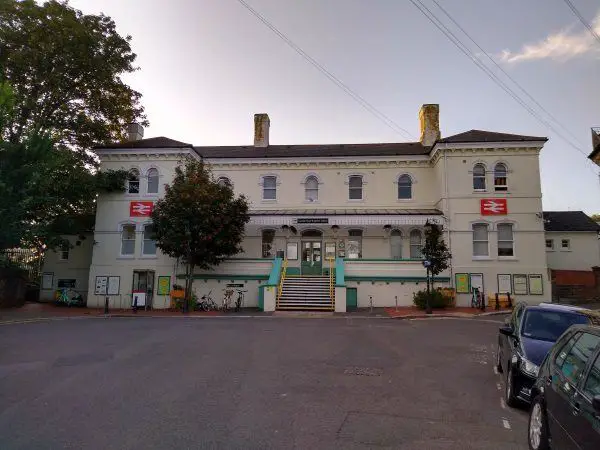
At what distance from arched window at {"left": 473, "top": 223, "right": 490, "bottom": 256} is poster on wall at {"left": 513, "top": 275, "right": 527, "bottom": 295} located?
2096 millimetres

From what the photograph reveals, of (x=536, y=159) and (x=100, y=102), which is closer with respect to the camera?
(x=536, y=159)

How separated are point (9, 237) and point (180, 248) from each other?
26.5 ft

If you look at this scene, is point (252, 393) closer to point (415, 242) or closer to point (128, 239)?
point (415, 242)

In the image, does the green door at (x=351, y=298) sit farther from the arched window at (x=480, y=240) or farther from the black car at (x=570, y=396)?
the black car at (x=570, y=396)

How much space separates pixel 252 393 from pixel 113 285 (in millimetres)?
22087

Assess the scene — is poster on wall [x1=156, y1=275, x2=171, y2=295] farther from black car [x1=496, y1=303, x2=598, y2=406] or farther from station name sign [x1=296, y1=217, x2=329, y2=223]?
black car [x1=496, y1=303, x2=598, y2=406]

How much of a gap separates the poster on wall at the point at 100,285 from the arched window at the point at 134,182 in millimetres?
5592

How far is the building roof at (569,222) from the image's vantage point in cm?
3291

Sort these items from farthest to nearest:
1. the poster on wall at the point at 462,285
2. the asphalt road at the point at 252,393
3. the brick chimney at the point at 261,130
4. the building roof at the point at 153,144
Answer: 1. the brick chimney at the point at 261,130
2. the building roof at the point at 153,144
3. the poster on wall at the point at 462,285
4. the asphalt road at the point at 252,393

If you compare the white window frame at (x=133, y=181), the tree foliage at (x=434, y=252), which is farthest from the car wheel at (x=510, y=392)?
the white window frame at (x=133, y=181)

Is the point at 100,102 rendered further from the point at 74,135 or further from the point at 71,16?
the point at 71,16

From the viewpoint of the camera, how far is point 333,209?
2872 cm

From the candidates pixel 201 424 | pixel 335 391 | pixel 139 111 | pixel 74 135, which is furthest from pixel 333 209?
pixel 201 424

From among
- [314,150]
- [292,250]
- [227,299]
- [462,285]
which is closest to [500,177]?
[462,285]
